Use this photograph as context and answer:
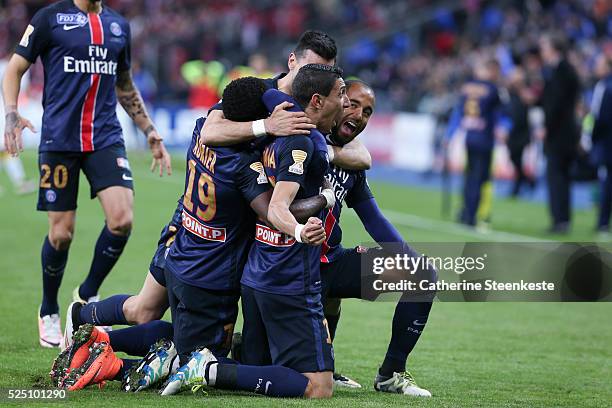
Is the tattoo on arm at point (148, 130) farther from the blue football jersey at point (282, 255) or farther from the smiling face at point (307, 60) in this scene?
the blue football jersey at point (282, 255)

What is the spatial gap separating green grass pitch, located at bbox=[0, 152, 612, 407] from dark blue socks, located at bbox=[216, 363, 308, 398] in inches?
2.5

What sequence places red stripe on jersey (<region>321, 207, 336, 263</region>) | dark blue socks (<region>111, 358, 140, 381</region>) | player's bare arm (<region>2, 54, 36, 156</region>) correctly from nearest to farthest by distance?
dark blue socks (<region>111, 358, 140, 381</region>)
red stripe on jersey (<region>321, 207, 336, 263</region>)
player's bare arm (<region>2, 54, 36, 156</region>)

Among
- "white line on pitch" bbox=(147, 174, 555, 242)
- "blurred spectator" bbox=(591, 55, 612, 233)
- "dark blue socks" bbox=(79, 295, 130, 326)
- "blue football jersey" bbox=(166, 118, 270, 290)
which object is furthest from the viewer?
"blurred spectator" bbox=(591, 55, 612, 233)

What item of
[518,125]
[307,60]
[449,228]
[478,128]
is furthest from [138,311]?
[518,125]

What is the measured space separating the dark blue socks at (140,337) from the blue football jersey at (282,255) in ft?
2.20

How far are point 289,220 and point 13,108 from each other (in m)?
2.92

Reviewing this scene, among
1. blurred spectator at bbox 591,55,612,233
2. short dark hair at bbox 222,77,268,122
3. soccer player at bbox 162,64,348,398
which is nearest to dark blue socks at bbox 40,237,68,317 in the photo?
soccer player at bbox 162,64,348,398

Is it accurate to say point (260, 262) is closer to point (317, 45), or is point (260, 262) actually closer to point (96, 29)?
point (317, 45)

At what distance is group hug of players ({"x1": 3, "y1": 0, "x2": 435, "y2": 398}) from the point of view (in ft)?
19.2

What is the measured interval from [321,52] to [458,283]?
65.9 inches

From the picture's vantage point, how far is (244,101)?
5980 mm

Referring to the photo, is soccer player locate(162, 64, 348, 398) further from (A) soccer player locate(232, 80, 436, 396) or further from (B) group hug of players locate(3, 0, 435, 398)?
(A) soccer player locate(232, 80, 436, 396)

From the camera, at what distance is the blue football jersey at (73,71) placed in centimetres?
781

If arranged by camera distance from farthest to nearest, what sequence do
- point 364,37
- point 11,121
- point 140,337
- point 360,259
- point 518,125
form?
1. point 364,37
2. point 518,125
3. point 11,121
4. point 360,259
5. point 140,337
